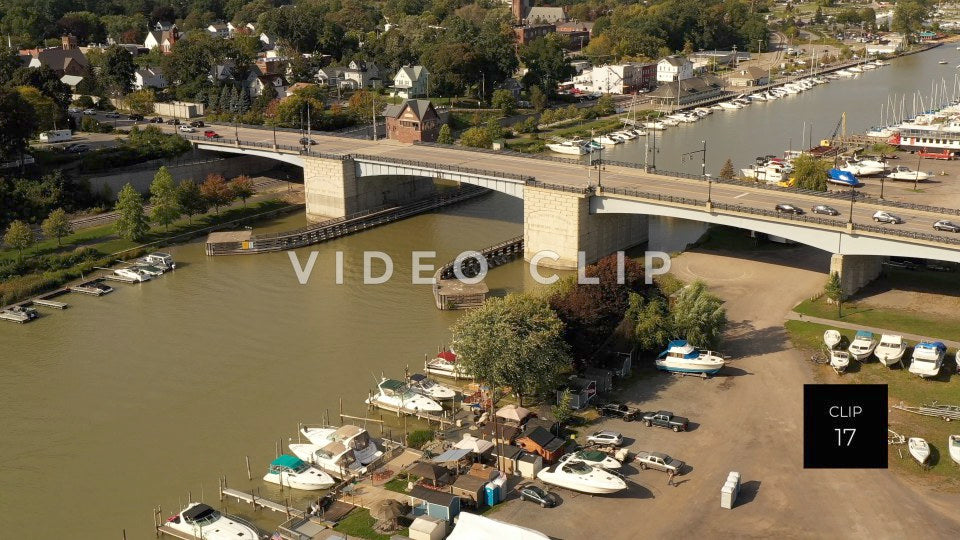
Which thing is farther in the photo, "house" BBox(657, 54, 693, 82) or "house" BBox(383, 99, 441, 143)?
"house" BBox(657, 54, 693, 82)

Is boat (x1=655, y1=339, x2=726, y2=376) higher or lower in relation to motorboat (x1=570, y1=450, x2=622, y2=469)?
higher

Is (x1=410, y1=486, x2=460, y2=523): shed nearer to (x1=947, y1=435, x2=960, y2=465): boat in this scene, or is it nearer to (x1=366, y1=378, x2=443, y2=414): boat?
(x1=366, y1=378, x2=443, y2=414): boat

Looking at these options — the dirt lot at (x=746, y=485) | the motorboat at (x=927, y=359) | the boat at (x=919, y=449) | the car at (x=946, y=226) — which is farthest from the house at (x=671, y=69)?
the boat at (x=919, y=449)

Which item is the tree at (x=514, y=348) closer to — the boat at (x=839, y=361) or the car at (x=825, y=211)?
the boat at (x=839, y=361)

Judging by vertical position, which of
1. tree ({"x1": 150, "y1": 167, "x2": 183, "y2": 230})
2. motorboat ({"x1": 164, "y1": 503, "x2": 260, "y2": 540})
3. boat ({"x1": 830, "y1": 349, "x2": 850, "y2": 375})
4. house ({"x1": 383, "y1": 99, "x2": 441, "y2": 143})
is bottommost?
motorboat ({"x1": 164, "y1": 503, "x2": 260, "y2": 540})

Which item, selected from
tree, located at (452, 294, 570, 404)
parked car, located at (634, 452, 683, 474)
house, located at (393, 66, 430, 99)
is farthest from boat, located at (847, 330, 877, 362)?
house, located at (393, 66, 430, 99)

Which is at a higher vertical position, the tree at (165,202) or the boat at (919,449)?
the tree at (165,202)

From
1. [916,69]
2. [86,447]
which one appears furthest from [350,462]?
[916,69]

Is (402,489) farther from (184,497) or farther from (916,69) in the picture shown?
(916,69)
